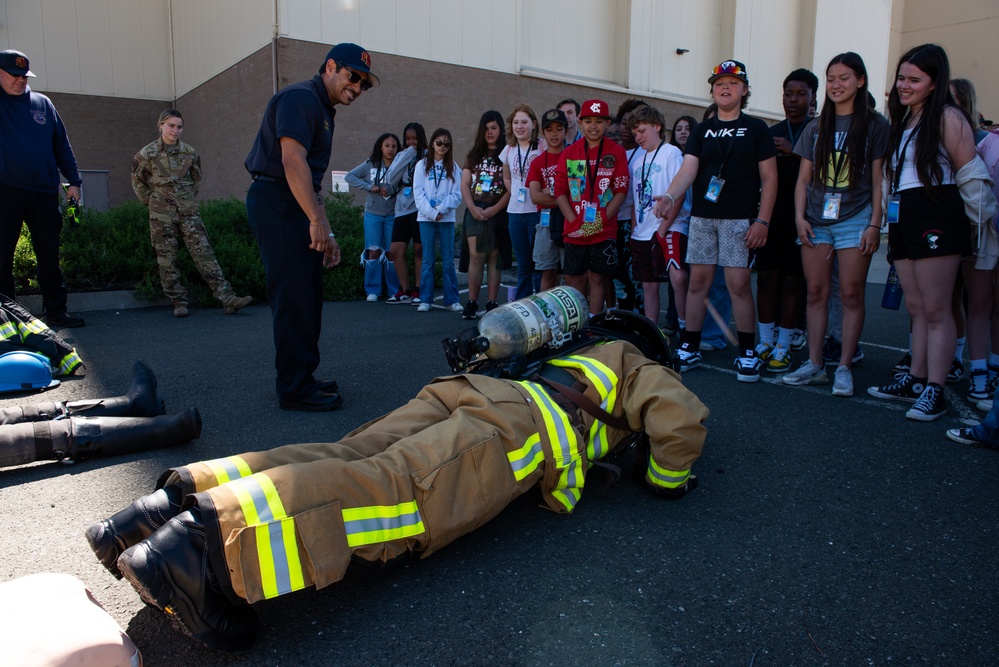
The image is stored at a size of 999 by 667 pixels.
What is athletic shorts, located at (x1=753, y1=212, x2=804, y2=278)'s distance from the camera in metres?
5.74

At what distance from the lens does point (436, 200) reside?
833cm

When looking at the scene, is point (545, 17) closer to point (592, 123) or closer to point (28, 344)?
point (592, 123)

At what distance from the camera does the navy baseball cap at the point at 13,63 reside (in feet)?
20.5

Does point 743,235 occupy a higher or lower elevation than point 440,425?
higher

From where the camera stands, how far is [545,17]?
56.8ft

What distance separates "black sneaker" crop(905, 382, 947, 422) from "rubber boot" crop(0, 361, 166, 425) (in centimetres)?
438

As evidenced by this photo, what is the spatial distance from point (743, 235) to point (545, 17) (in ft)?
45.2

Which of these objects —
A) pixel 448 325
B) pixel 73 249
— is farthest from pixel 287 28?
pixel 448 325

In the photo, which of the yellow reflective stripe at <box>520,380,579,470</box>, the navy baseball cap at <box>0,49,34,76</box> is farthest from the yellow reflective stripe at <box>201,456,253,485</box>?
the navy baseball cap at <box>0,49,34,76</box>

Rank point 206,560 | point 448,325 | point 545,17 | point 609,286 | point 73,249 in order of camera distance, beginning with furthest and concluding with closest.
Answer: point 545,17 → point 73,249 → point 448,325 → point 609,286 → point 206,560

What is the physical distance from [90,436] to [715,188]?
430cm

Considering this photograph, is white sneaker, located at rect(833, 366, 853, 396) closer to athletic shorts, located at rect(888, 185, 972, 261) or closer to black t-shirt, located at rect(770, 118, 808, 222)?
athletic shorts, located at rect(888, 185, 972, 261)

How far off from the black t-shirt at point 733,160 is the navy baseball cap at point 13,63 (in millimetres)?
5738

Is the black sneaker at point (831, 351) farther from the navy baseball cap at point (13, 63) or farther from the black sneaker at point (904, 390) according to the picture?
the navy baseball cap at point (13, 63)
